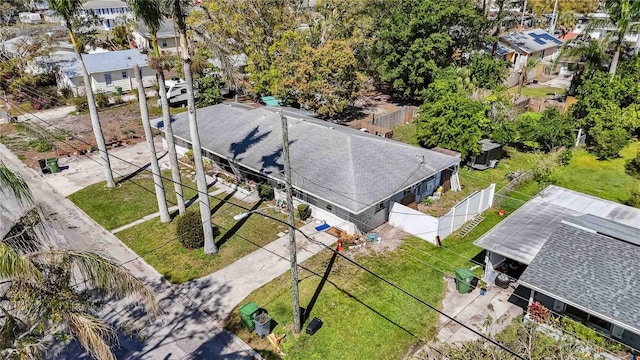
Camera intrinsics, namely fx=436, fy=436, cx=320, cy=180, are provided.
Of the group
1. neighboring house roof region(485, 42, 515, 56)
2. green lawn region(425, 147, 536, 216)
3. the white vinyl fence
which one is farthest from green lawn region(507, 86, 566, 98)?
the white vinyl fence

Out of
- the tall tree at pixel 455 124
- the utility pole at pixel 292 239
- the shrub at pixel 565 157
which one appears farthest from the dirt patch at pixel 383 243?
the shrub at pixel 565 157

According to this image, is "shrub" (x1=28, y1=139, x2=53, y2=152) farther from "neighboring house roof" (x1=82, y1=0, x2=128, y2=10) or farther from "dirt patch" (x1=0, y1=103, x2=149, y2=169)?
"neighboring house roof" (x1=82, y1=0, x2=128, y2=10)

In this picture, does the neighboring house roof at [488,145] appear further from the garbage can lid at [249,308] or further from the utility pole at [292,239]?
the garbage can lid at [249,308]

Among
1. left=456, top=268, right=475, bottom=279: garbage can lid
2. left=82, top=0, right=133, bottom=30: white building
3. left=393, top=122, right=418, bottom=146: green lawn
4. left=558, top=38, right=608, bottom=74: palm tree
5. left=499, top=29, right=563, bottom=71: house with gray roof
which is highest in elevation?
left=82, top=0, right=133, bottom=30: white building

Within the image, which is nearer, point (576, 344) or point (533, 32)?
point (576, 344)

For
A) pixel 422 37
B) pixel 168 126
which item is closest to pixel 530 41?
pixel 422 37

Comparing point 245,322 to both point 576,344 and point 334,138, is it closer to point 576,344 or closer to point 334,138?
point 576,344

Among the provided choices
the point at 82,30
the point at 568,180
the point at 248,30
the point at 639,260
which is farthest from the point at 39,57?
the point at 639,260
